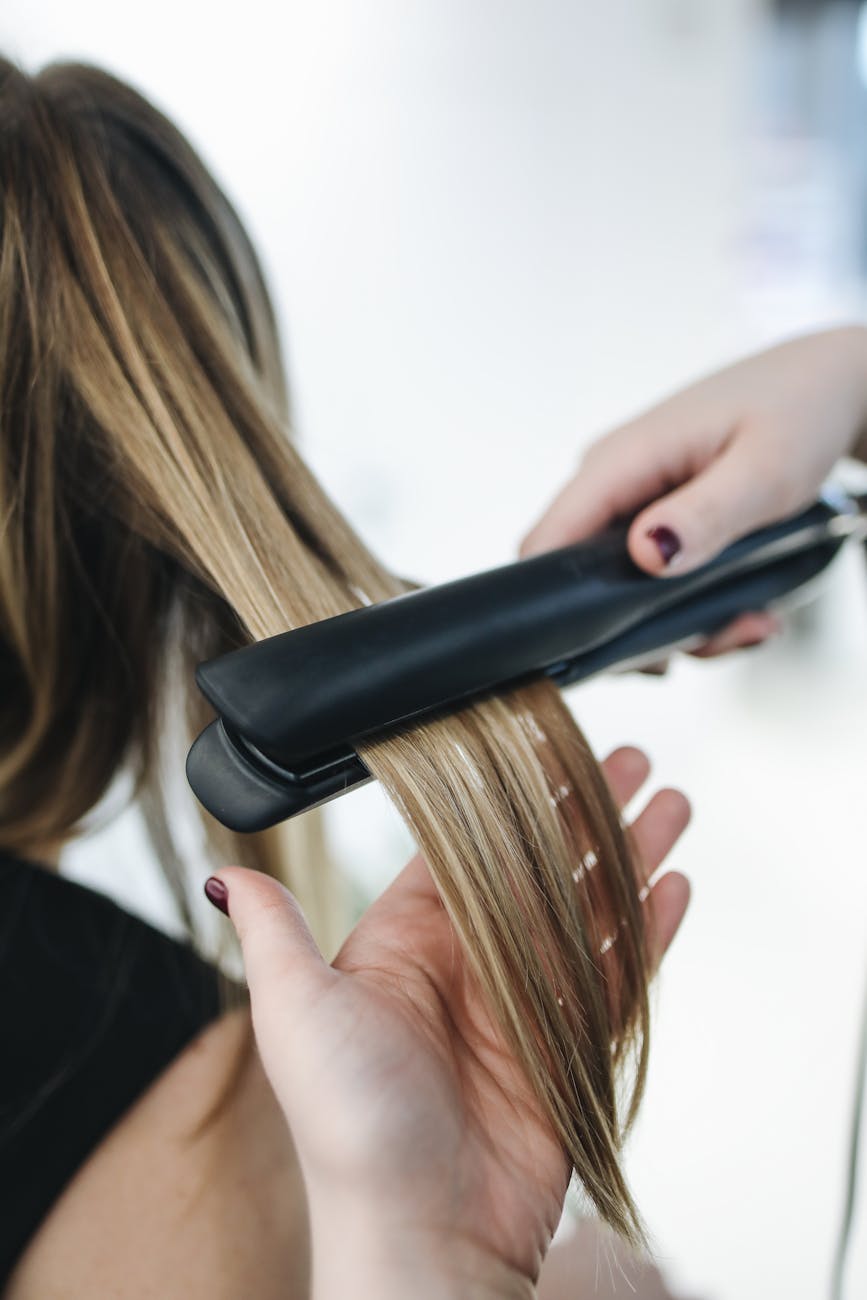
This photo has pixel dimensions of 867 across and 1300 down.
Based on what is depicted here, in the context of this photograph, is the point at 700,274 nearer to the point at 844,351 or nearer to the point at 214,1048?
the point at 844,351

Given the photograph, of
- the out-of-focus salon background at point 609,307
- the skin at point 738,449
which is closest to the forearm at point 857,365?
the skin at point 738,449

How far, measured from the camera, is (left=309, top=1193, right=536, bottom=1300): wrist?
33cm

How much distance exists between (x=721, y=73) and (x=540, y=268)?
21.3 inches

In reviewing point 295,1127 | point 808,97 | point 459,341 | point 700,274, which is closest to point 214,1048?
point 295,1127

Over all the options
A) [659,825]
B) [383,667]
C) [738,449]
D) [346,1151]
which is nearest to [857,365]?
[738,449]

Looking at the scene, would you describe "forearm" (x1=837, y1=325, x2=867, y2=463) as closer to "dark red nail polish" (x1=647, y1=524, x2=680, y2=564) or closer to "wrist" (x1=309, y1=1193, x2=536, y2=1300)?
"dark red nail polish" (x1=647, y1=524, x2=680, y2=564)

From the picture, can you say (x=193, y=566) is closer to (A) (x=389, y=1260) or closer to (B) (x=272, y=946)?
(B) (x=272, y=946)

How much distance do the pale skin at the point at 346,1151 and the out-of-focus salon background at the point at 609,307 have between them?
62 centimetres

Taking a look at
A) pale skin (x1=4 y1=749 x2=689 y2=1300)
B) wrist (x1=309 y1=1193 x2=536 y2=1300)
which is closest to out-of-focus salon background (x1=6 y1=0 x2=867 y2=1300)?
pale skin (x1=4 y1=749 x2=689 y2=1300)

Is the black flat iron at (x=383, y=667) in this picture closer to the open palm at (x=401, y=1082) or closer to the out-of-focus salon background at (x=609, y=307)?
the open palm at (x=401, y=1082)

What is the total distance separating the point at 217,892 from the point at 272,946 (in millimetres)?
58

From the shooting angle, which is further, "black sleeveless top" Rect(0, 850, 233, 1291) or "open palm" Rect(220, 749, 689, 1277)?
"black sleeveless top" Rect(0, 850, 233, 1291)

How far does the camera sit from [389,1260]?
1.08 ft

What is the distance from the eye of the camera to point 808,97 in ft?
6.57
